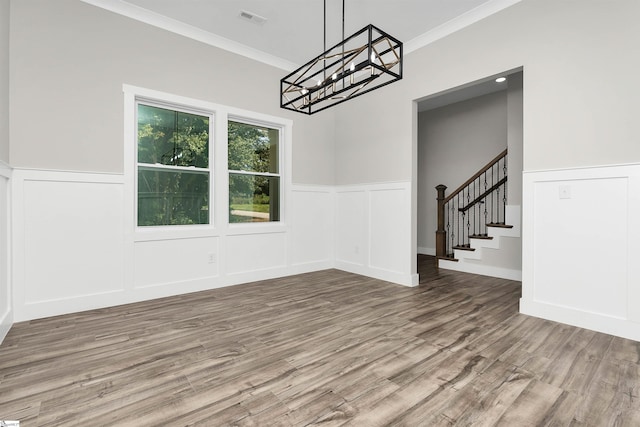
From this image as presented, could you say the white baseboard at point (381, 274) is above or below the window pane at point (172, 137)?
below

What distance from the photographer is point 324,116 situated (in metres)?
4.97

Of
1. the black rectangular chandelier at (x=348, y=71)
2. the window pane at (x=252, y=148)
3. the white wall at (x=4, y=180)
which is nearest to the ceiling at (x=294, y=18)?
the black rectangular chandelier at (x=348, y=71)

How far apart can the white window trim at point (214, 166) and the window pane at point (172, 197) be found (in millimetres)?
76

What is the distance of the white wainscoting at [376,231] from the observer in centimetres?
402

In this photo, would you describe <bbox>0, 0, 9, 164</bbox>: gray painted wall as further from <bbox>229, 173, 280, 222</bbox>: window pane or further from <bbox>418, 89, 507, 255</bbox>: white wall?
<bbox>418, 89, 507, 255</bbox>: white wall

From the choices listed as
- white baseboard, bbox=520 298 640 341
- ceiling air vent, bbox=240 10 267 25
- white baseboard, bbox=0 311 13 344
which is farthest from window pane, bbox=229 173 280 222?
white baseboard, bbox=520 298 640 341

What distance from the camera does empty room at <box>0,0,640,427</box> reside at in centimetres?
174

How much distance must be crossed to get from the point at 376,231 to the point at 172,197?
2.72 metres

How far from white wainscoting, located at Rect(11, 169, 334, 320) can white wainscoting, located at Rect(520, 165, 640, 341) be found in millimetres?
3193

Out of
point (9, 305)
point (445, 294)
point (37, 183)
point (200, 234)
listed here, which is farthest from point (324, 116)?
point (9, 305)

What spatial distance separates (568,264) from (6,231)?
188 inches

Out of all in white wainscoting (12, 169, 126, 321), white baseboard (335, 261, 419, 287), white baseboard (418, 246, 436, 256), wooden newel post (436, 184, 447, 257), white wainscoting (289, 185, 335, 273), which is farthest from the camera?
white baseboard (418, 246, 436, 256)

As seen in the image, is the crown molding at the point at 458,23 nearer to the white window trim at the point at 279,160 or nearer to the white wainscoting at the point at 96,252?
the white window trim at the point at 279,160

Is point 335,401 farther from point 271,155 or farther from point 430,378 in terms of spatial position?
point 271,155
